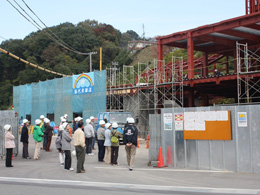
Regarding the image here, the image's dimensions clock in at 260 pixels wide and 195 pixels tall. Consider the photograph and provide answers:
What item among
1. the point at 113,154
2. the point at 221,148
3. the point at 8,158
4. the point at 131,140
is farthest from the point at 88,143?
the point at 221,148

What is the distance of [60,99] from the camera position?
41000 millimetres

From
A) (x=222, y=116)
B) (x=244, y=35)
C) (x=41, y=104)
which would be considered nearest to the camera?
(x=222, y=116)

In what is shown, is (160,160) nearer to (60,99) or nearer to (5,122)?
(5,122)

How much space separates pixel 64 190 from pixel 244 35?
80.4ft

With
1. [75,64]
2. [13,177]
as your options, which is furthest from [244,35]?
[75,64]

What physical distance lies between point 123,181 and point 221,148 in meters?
3.93

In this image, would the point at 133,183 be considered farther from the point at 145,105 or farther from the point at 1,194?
the point at 145,105

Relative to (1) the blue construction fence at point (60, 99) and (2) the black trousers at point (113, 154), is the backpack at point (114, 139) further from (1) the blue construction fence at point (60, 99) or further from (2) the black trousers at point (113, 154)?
(1) the blue construction fence at point (60, 99)

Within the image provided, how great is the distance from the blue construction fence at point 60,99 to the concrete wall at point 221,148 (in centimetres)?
2057

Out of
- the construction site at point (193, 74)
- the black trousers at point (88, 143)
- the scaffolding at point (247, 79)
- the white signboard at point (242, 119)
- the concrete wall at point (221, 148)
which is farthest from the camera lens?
the construction site at point (193, 74)

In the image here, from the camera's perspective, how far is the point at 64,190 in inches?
357

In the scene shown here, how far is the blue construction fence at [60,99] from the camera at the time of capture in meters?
35.1

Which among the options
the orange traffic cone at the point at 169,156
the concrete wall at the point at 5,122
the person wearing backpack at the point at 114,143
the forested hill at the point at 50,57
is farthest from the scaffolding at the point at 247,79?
the forested hill at the point at 50,57

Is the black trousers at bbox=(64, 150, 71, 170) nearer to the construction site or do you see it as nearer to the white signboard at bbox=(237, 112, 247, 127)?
the white signboard at bbox=(237, 112, 247, 127)
